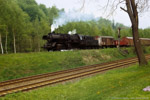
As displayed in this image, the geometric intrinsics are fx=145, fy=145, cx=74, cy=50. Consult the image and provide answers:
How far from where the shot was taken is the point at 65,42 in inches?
961

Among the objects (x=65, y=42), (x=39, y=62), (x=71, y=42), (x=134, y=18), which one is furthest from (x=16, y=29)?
(x=134, y=18)

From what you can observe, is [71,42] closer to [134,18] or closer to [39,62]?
[39,62]

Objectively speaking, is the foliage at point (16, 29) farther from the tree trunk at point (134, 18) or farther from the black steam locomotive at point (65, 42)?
the tree trunk at point (134, 18)

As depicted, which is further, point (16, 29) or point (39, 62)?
point (16, 29)

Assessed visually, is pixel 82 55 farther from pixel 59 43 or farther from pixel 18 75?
pixel 18 75

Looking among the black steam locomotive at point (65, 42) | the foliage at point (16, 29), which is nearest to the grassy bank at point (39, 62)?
the black steam locomotive at point (65, 42)

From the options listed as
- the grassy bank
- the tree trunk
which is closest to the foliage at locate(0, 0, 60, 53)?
the grassy bank

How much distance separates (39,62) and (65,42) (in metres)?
7.69

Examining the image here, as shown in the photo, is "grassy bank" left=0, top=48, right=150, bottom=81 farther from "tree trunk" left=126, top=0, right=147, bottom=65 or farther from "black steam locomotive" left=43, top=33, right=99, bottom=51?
"tree trunk" left=126, top=0, right=147, bottom=65

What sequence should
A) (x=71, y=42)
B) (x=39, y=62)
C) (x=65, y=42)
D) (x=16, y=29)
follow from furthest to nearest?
1. (x=16, y=29)
2. (x=71, y=42)
3. (x=65, y=42)
4. (x=39, y=62)

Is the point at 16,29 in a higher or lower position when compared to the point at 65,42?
higher

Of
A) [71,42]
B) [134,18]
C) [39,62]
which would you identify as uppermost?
[134,18]

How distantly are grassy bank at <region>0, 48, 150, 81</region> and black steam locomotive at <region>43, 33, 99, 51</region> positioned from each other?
2.38 meters

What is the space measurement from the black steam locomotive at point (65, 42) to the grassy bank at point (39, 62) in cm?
238
